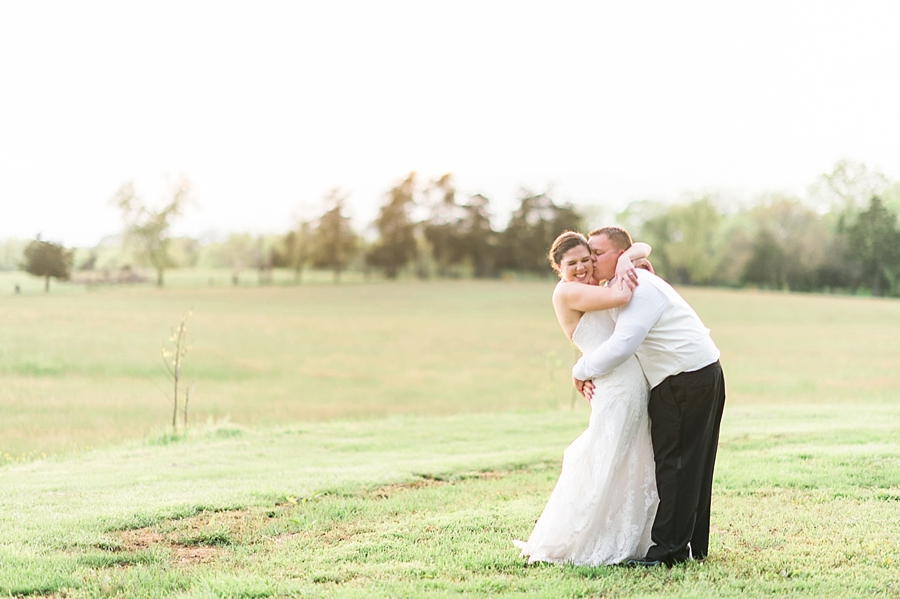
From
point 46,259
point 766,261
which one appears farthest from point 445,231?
point 46,259

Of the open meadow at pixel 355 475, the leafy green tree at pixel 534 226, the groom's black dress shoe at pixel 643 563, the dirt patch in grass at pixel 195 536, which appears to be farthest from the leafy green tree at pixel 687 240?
the groom's black dress shoe at pixel 643 563

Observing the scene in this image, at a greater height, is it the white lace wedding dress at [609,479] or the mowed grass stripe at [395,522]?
the white lace wedding dress at [609,479]

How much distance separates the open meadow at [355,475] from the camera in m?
4.89

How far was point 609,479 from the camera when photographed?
486 cm

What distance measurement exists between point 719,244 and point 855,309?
19097 millimetres

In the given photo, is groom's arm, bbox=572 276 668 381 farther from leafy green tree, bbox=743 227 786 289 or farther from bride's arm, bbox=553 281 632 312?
leafy green tree, bbox=743 227 786 289

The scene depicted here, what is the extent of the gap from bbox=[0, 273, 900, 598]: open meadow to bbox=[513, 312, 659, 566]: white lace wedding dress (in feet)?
0.61

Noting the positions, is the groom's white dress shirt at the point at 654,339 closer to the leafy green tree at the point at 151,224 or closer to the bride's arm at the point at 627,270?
the bride's arm at the point at 627,270

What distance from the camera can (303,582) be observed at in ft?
15.9

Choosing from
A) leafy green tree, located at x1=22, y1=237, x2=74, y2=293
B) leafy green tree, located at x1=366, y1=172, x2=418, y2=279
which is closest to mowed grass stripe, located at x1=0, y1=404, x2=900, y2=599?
leafy green tree, located at x1=22, y1=237, x2=74, y2=293

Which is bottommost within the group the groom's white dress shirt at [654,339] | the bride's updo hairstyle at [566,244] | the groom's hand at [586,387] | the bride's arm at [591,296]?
the groom's hand at [586,387]

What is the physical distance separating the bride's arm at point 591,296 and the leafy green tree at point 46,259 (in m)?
19.8

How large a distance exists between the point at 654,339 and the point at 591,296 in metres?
0.51

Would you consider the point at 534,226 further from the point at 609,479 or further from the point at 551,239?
the point at 609,479
